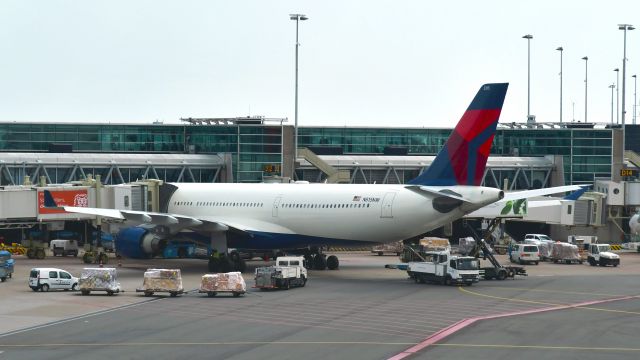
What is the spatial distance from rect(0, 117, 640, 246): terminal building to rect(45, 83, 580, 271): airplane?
25819 millimetres

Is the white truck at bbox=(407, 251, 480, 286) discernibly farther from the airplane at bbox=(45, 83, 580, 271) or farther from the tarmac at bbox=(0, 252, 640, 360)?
the airplane at bbox=(45, 83, 580, 271)

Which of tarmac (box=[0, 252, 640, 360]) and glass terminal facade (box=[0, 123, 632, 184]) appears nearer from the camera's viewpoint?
tarmac (box=[0, 252, 640, 360])

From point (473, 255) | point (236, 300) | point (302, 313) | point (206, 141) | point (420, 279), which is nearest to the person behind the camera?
point (302, 313)

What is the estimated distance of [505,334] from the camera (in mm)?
39344

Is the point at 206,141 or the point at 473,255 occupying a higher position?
the point at 206,141

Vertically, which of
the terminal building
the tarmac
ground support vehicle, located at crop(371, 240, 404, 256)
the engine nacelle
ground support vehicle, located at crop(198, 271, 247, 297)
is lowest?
ground support vehicle, located at crop(371, 240, 404, 256)

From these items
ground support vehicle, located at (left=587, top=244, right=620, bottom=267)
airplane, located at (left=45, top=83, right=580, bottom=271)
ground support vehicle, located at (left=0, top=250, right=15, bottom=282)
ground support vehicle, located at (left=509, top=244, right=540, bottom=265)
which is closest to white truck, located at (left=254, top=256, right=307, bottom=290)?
airplane, located at (left=45, top=83, right=580, bottom=271)

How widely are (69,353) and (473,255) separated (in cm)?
3639

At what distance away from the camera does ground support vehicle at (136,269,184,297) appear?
175ft

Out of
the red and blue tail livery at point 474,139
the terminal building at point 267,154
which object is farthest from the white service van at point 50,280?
the terminal building at point 267,154

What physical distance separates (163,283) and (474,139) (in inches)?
749

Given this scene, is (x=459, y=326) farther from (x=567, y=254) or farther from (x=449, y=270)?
(x=567, y=254)

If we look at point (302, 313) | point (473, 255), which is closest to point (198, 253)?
point (473, 255)

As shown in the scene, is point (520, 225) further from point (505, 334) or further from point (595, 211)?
point (505, 334)
